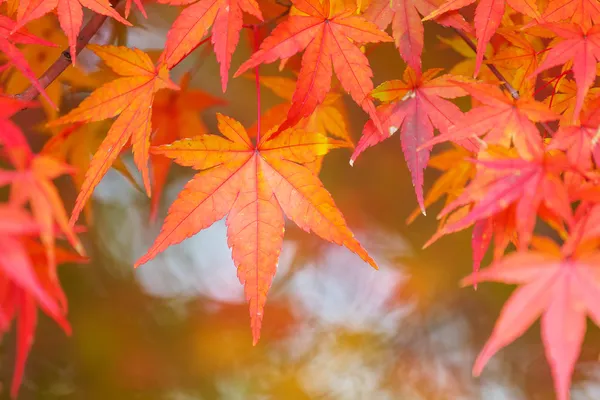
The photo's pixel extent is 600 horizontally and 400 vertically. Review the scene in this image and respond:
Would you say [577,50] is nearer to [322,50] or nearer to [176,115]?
[322,50]

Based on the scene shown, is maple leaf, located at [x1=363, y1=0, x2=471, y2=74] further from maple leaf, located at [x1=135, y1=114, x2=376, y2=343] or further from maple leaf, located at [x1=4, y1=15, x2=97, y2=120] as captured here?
maple leaf, located at [x1=4, y1=15, x2=97, y2=120]

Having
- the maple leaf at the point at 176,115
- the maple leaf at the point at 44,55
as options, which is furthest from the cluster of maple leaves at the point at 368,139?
the maple leaf at the point at 176,115

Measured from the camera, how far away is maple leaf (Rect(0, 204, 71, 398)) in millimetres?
338

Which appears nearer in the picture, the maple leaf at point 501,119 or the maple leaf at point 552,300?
the maple leaf at point 552,300

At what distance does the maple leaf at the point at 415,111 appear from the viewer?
57 cm

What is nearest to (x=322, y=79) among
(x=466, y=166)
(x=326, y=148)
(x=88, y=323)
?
(x=326, y=148)

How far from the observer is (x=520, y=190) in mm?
473

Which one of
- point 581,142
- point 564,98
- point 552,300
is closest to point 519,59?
point 564,98

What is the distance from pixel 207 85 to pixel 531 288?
1.31 meters

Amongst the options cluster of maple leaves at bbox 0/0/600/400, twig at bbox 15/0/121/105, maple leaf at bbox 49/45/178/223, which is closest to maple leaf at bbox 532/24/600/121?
cluster of maple leaves at bbox 0/0/600/400

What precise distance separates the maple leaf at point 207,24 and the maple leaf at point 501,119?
0.23m

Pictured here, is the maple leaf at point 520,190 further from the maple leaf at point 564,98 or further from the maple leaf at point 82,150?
the maple leaf at point 82,150

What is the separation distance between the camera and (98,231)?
164 cm

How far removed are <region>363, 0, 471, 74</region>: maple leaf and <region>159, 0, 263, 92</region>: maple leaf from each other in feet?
0.46
